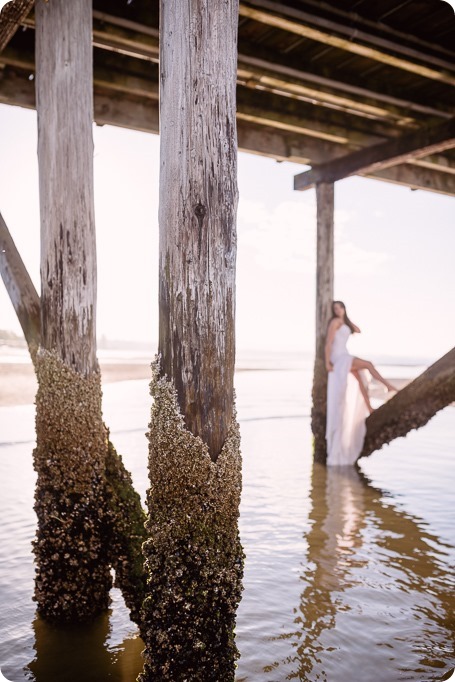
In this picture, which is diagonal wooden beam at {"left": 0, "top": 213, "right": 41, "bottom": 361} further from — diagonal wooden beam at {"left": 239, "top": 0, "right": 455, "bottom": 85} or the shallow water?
diagonal wooden beam at {"left": 239, "top": 0, "right": 455, "bottom": 85}

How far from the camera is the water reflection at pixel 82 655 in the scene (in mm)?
3002

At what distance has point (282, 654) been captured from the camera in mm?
3221

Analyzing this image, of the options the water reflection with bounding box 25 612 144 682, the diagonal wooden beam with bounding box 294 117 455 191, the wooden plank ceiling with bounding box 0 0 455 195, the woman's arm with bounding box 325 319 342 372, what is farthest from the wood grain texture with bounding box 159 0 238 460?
the woman's arm with bounding box 325 319 342 372

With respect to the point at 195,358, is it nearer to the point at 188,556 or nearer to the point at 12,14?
the point at 188,556

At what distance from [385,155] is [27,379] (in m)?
16.5

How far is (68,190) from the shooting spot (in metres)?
3.42

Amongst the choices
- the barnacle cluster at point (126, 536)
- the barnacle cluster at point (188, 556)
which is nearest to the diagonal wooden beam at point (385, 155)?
the barnacle cluster at point (126, 536)

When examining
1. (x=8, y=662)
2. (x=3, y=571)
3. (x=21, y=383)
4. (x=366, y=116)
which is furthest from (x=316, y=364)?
(x=21, y=383)

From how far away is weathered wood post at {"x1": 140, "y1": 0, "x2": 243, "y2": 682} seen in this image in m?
2.43

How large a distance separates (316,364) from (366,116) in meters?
3.05

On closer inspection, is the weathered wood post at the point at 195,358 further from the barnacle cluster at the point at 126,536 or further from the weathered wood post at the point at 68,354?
the weathered wood post at the point at 68,354

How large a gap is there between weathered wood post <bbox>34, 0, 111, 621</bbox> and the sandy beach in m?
12.9

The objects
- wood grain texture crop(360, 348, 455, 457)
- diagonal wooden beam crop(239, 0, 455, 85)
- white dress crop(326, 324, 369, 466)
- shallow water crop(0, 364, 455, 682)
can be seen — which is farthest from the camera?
white dress crop(326, 324, 369, 466)

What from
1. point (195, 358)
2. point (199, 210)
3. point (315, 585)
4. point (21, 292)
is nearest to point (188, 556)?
point (195, 358)
